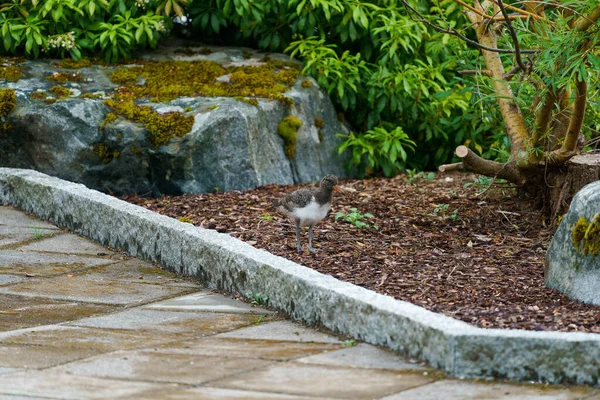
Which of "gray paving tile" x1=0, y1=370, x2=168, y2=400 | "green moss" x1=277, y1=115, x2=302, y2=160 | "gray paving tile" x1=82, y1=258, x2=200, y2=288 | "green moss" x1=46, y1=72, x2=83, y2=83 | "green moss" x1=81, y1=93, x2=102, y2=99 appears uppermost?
"green moss" x1=46, y1=72, x2=83, y2=83

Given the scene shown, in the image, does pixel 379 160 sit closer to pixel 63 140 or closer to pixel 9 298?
pixel 63 140

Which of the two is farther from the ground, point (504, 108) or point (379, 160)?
point (504, 108)

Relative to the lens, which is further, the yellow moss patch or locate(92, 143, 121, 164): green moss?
the yellow moss patch

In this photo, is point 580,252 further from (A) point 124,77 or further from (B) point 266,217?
(A) point 124,77

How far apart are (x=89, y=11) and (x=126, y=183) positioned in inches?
69.7

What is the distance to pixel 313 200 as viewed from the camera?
629cm

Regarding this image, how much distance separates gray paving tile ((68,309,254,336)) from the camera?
5074 millimetres

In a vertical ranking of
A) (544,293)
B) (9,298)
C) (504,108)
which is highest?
(504,108)

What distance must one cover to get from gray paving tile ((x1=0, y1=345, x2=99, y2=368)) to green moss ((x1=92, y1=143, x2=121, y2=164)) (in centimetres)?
401

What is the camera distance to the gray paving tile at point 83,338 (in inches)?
187

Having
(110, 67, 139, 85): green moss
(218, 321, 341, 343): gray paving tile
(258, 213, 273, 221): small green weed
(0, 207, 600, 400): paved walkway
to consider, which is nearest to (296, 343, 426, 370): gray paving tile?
(0, 207, 600, 400): paved walkway

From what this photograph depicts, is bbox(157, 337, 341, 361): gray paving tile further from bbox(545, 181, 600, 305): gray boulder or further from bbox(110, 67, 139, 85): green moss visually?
bbox(110, 67, 139, 85): green moss

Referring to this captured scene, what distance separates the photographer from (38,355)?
4543 millimetres

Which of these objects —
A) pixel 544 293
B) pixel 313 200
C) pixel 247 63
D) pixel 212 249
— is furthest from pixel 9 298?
pixel 247 63
